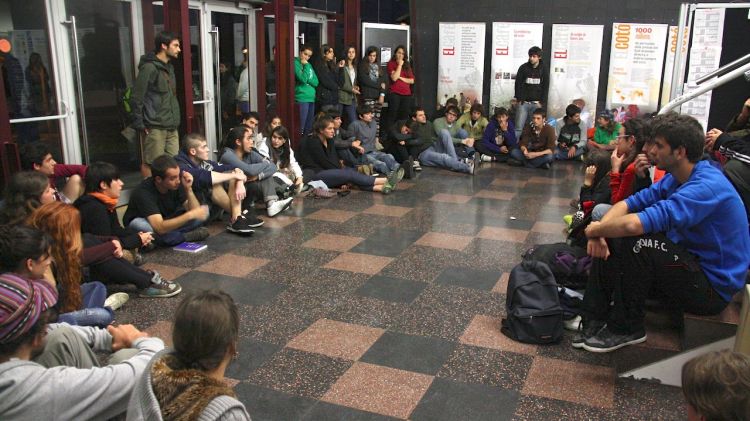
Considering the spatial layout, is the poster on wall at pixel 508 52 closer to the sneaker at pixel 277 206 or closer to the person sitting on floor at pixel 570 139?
the person sitting on floor at pixel 570 139

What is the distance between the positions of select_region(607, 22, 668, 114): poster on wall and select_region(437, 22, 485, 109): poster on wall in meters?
2.08

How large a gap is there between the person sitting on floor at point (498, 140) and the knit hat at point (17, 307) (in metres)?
8.33

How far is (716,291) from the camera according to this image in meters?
3.14

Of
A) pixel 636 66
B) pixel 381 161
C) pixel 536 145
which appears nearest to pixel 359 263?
pixel 381 161

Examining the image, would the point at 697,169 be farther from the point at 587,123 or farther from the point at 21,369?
the point at 587,123

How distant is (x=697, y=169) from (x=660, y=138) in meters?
0.23

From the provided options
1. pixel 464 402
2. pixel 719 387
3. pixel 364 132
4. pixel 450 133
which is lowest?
pixel 464 402

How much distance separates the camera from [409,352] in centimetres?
354

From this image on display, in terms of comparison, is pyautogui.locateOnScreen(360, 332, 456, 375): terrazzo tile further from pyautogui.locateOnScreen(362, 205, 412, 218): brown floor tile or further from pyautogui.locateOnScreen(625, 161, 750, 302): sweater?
pyautogui.locateOnScreen(362, 205, 412, 218): brown floor tile

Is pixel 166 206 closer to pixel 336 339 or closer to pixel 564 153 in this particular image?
pixel 336 339

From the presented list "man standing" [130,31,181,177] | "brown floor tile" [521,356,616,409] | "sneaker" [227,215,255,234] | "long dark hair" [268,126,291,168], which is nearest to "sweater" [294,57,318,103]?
"long dark hair" [268,126,291,168]

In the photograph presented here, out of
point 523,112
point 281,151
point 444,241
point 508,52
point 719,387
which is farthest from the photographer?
point 508,52

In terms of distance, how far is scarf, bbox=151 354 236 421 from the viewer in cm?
163

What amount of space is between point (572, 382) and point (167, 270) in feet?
9.79
